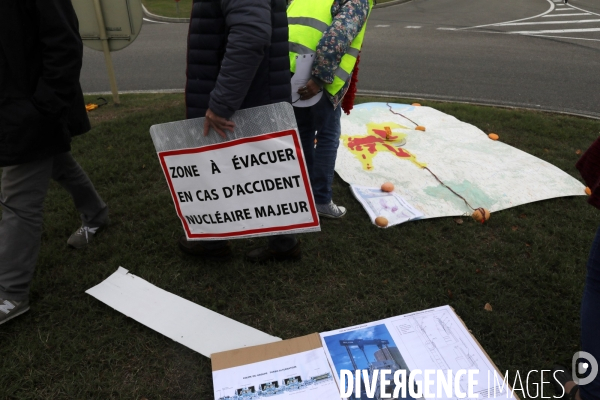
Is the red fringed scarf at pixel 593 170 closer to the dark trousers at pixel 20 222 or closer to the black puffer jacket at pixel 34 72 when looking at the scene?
the black puffer jacket at pixel 34 72

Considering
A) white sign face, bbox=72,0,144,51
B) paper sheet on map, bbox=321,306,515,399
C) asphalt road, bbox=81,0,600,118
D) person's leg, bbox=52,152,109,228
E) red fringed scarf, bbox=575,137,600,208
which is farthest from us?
asphalt road, bbox=81,0,600,118

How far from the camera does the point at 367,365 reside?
6.08ft

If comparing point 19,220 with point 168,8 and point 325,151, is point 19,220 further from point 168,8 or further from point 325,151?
point 168,8

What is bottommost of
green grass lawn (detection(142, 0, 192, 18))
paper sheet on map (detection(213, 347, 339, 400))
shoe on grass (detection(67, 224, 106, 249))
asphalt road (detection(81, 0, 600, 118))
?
asphalt road (detection(81, 0, 600, 118))

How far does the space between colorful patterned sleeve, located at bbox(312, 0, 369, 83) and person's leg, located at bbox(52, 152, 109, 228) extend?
1.37m

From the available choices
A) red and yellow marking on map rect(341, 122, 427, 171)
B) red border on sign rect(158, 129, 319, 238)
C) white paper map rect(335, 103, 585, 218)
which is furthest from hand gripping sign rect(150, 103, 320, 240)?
red and yellow marking on map rect(341, 122, 427, 171)

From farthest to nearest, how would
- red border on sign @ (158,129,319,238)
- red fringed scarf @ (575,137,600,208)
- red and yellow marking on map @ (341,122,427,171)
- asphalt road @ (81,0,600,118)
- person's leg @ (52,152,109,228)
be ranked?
asphalt road @ (81,0,600,118), red and yellow marking on map @ (341,122,427,171), person's leg @ (52,152,109,228), red border on sign @ (158,129,319,238), red fringed scarf @ (575,137,600,208)

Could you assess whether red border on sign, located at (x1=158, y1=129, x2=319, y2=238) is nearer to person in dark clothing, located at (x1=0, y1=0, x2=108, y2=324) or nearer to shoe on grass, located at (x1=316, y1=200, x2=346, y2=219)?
person in dark clothing, located at (x1=0, y1=0, x2=108, y2=324)

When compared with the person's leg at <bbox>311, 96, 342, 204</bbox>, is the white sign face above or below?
above

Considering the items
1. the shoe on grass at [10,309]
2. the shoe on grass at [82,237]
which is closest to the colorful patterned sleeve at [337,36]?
the shoe on grass at [82,237]

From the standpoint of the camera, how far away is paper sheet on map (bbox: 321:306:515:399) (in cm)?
184

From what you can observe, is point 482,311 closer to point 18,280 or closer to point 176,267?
point 176,267

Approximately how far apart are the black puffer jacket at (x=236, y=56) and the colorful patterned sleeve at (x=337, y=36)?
0.28 m

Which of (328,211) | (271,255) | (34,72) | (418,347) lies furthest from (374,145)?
(34,72)
